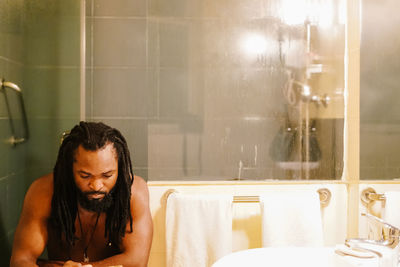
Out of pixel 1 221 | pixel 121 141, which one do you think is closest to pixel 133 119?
pixel 121 141

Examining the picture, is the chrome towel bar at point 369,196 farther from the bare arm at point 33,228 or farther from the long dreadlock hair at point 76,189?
the bare arm at point 33,228

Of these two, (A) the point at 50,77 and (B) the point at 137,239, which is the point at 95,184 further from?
(A) the point at 50,77

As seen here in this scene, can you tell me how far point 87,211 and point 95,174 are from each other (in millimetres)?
207

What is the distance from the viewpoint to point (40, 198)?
134cm

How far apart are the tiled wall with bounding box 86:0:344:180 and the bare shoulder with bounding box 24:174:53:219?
44 cm

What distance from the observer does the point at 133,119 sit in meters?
1.73

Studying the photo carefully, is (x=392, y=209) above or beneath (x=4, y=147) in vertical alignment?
beneath

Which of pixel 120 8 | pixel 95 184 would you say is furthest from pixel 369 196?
pixel 120 8

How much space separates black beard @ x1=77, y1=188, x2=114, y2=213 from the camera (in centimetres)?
131

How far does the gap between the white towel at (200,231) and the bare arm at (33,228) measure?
1.70ft

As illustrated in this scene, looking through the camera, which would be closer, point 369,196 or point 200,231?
point 369,196

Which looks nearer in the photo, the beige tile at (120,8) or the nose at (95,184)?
the nose at (95,184)

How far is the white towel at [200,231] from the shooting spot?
1.62 metres

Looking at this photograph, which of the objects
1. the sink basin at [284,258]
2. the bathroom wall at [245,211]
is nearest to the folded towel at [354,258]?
the sink basin at [284,258]
